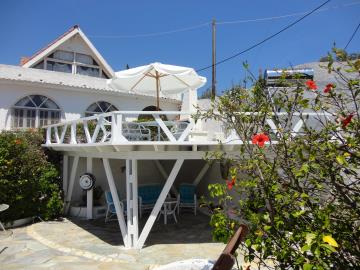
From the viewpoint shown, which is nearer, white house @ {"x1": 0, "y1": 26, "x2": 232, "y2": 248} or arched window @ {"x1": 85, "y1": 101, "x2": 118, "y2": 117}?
white house @ {"x1": 0, "y1": 26, "x2": 232, "y2": 248}

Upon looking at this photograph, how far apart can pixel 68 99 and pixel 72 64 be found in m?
2.98

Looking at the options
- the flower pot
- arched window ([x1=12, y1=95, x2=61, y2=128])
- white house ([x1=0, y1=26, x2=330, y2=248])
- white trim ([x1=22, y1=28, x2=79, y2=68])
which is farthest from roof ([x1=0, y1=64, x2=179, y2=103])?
the flower pot

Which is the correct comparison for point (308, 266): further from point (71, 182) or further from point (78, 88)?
point (78, 88)

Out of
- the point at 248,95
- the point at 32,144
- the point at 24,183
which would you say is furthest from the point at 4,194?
the point at 248,95

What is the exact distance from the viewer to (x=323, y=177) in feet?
8.38

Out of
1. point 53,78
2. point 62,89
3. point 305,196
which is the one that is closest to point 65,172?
point 62,89

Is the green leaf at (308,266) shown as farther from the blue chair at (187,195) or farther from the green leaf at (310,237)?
the blue chair at (187,195)

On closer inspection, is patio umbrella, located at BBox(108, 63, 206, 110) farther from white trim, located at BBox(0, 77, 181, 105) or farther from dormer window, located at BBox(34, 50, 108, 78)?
dormer window, located at BBox(34, 50, 108, 78)

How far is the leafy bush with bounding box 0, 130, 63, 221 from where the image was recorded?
10.8 metres

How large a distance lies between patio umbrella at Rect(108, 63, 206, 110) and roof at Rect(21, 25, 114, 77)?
6.67m

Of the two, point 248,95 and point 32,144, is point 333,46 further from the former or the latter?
point 32,144

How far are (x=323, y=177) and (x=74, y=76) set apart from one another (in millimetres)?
15478

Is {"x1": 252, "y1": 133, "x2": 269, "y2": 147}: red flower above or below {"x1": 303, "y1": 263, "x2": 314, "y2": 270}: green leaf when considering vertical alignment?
above

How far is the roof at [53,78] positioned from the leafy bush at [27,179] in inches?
111
